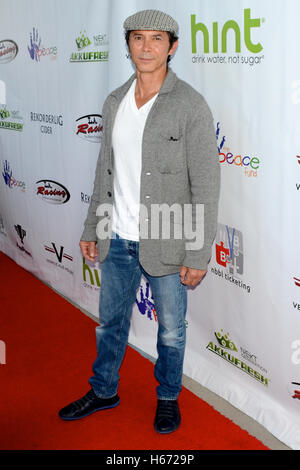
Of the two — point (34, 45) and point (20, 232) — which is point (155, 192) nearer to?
point (34, 45)

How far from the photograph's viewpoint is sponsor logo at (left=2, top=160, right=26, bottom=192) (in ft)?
15.3

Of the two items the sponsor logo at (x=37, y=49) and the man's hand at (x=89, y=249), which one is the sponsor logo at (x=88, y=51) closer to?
the sponsor logo at (x=37, y=49)

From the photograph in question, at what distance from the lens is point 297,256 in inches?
95.7

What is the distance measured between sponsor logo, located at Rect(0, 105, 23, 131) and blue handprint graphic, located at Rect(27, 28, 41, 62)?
1.76 feet

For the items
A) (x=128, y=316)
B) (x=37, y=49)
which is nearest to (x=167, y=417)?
(x=128, y=316)

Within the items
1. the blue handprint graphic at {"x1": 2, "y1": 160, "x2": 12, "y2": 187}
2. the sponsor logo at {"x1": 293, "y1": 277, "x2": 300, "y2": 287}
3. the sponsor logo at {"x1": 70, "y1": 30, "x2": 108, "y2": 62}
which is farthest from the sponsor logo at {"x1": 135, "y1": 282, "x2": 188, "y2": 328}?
the blue handprint graphic at {"x1": 2, "y1": 160, "x2": 12, "y2": 187}

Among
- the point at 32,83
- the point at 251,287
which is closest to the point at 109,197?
the point at 251,287

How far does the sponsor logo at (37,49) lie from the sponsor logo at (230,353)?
2.23 m

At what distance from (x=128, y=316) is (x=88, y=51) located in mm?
1752

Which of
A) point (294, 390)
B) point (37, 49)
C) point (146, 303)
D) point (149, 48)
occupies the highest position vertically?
point (37, 49)

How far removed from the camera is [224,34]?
2500 millimetres

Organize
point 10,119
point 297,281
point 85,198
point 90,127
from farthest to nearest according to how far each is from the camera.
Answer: point 10,119, point 85,198, point 90,127, point 297,281

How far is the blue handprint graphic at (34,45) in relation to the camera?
3963 millimetres

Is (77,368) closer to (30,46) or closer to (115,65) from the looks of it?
(115,65)
